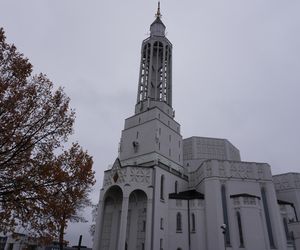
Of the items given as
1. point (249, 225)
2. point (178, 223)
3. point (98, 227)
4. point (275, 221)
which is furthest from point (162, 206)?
point (275, 221)

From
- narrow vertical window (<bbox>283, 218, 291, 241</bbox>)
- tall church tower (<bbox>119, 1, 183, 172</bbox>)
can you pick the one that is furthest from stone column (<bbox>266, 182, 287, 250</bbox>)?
tall church tower (<bbox>119, 1, 183, 172</bbox>)

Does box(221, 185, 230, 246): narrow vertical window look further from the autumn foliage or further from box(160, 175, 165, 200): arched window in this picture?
the autumn foliage

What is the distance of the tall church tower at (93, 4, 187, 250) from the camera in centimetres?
3534

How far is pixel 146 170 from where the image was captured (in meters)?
37.8

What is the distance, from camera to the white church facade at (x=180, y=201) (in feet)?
111

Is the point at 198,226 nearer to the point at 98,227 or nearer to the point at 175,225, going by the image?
the point at 175,225

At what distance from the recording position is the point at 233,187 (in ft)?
123

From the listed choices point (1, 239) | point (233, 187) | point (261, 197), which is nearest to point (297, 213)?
point (261, 197)

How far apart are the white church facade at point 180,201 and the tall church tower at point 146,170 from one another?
0.43 feet

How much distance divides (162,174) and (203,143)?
44.0 m

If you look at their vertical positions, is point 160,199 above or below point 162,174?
below

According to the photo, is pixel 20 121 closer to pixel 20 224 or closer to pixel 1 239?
pixel 20 224

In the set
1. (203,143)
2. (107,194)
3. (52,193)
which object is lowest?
(52,193)

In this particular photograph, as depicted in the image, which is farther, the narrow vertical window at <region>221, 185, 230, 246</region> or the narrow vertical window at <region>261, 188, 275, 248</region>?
the narrow vertical window at <region>261, 188, 275, 248</region>
